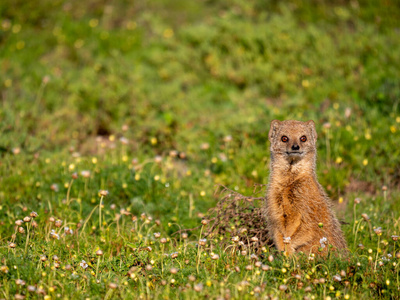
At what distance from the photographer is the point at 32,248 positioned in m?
4.31

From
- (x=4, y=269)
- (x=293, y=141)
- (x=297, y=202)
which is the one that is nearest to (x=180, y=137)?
(x=293, y=141)

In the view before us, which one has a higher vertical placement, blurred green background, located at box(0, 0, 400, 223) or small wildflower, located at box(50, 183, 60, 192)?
blurred green background, located at box(0, 0, 400, 223)

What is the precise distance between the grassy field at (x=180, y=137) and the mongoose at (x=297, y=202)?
0.23 m

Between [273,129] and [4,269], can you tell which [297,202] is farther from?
[4,269]

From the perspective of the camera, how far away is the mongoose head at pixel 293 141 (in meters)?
4.50

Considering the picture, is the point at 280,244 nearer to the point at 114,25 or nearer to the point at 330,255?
the point at 330,255

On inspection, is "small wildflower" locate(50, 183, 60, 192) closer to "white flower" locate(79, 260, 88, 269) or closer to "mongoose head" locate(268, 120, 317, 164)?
"white flower" locate(79, 260, 88, 269)

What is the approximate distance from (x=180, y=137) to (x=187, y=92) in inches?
63.1

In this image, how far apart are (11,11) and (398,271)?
33.6 ft

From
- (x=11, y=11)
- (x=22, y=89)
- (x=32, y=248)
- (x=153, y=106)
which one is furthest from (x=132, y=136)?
(x=11, y=11)

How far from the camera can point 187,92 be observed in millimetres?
9281

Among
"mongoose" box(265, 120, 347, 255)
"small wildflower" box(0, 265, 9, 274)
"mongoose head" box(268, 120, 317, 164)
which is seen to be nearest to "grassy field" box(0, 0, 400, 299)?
"small wildflower" box(0, 265, 9, 274)

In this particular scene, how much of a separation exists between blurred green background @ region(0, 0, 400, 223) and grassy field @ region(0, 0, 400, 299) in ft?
0.10

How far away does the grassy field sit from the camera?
400 cm
